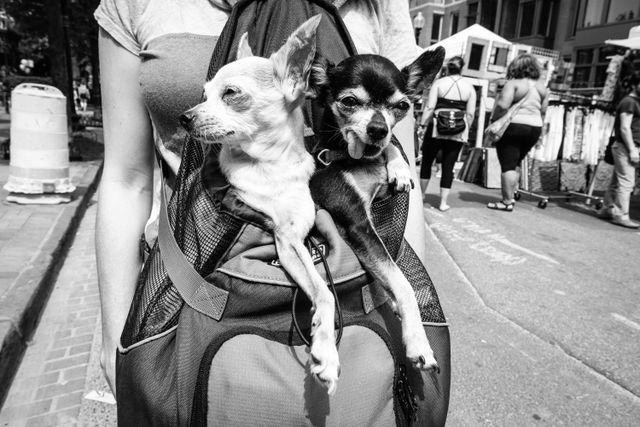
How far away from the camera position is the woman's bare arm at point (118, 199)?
4.64ft

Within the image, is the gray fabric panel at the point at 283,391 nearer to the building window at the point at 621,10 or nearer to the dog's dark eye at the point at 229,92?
the dog's dark eye at the point at 229,92

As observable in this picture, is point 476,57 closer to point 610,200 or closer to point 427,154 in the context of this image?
point 610,200

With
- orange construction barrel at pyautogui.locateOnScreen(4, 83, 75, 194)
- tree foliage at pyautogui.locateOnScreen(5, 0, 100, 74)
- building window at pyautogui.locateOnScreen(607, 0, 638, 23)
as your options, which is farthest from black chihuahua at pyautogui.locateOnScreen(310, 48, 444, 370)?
building window at pyautogui.locateOnScreen(607, 0, 638, 23)

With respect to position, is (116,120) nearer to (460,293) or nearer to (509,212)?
(460,293)

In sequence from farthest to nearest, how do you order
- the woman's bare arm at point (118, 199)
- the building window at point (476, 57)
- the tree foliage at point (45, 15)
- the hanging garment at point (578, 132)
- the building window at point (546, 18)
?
the building window at point (546, 18), the tree foliage at point (45, 15), the building window at point (476, 57), the hanging garment at point (578, 132), the woman's bare arm at point (118, 199)

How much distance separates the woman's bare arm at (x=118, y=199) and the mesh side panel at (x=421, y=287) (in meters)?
0.87

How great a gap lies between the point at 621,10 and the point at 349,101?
29218mm

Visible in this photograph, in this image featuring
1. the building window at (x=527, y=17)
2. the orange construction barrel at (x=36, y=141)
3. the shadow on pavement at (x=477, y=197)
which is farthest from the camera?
the building window at (x=527, y=17)

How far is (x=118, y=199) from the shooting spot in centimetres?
146

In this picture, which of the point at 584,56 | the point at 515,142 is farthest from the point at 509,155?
the point at 584,56

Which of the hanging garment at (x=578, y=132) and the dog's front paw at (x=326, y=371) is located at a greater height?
the hanging garment at (x=578, y=132)

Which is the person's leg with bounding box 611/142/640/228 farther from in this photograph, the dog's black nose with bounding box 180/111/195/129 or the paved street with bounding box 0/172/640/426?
the dog's black nose with bounding box 180/111/195/129

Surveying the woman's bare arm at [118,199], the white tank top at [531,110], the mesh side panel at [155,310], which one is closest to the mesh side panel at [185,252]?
the mesh side panel at [155,310]

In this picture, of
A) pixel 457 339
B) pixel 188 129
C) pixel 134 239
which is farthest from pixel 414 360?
pixel 457 339
